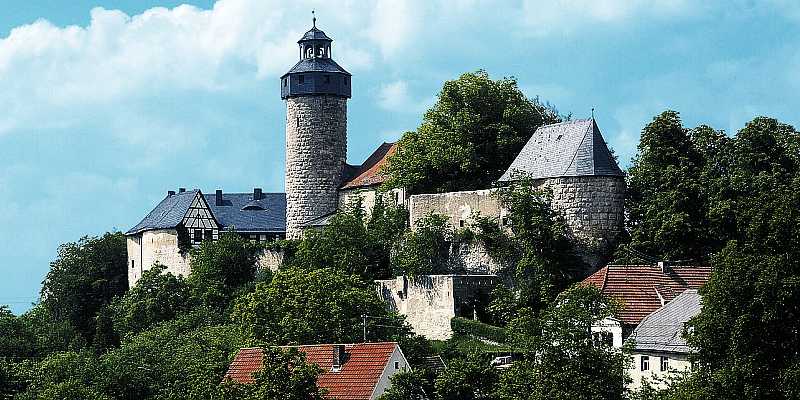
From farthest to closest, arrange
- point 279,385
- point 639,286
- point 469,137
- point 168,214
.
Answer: point 168,214
point 469,137
point 639,286
point 279,385

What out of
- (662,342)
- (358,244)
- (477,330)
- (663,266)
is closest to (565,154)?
(663,266)

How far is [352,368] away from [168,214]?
98.5 feet

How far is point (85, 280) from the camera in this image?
74.8 meters

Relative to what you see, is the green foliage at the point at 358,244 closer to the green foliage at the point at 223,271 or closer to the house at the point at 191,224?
the green foliage at the point at 223,271

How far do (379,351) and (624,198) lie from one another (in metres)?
12.7

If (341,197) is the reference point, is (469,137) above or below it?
above

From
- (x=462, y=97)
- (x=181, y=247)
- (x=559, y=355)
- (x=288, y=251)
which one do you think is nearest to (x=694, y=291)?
(x=559, y=355)

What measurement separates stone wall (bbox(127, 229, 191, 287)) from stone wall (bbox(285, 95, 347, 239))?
586cm

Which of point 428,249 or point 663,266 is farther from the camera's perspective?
point 428,249

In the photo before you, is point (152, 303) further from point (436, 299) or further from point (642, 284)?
point (642, 284)

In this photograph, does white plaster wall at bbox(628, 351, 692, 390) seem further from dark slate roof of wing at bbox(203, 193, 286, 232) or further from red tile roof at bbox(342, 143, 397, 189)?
dark slate roof of wing at bbox(203, 193, 286, 232)

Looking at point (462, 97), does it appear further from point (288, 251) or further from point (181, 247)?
point (181, 247)

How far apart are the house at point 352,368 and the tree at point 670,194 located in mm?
11502

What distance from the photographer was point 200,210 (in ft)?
240
